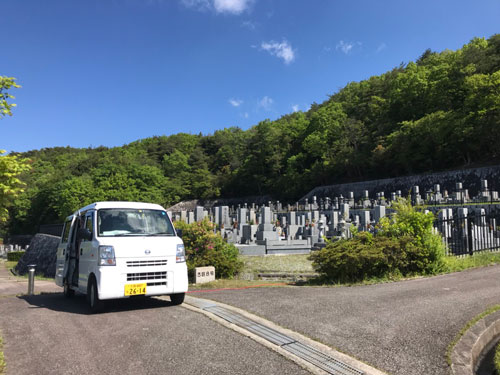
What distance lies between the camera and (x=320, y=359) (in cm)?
375

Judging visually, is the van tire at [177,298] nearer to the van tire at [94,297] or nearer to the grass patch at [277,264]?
the van tire at [94,297]

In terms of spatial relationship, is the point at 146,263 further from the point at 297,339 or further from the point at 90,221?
the point at 297,339

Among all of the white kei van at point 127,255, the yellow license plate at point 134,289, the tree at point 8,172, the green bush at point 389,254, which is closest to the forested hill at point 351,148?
the green bush at point 389,254

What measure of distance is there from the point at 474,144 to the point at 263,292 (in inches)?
1645

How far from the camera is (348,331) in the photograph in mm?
4672

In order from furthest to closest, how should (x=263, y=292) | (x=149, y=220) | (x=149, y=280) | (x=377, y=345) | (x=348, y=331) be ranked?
1. (x=263, y=292)
2. (x=149, y=220)
3. (x=149, y=280)
4. (x=348, y=331)
5. (x=377, y=345)

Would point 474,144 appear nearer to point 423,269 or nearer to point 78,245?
point 423,269

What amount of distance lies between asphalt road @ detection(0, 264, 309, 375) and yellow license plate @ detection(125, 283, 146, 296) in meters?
0.36

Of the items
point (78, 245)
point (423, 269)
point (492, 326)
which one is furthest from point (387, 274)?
point (78, 245)

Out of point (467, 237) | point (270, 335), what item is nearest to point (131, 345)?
point (270, 335)

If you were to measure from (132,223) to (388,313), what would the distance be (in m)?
4.93

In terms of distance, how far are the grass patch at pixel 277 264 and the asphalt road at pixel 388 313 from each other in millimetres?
4103

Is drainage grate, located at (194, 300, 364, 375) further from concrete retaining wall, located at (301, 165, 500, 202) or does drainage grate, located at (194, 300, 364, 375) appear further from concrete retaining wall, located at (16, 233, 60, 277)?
concrete retaining wall, located at (301, 165, 500, 202)

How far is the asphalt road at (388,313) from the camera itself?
395 centimetres
